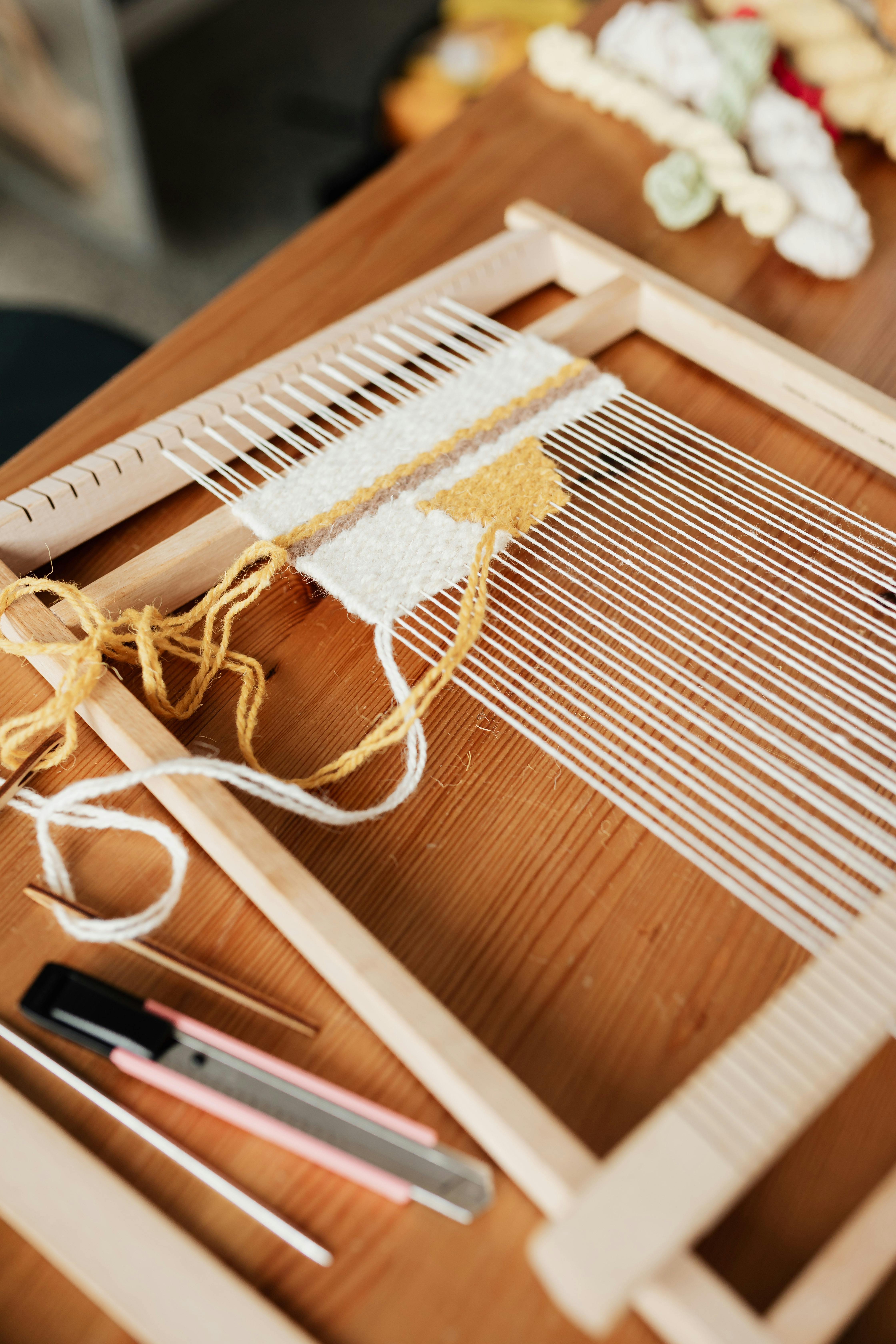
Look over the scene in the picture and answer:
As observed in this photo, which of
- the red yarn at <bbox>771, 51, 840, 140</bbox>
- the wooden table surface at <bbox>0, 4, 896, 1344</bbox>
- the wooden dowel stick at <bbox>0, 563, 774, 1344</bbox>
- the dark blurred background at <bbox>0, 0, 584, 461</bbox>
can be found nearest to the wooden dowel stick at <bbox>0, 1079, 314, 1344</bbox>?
the wooden table surface at <bbox>0, 4, 896, 1344</bbox>

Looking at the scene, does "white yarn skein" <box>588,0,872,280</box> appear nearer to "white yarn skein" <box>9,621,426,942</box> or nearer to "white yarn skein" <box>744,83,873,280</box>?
"white yarn skein" <box>744,83,873,280</box>

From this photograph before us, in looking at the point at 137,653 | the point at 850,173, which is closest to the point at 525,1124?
the point at 137,653

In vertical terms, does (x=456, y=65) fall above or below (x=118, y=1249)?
above

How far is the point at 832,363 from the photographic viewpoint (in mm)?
935

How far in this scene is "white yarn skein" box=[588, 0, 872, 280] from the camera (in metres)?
0.98

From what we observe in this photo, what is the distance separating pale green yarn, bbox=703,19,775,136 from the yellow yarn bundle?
0.47m

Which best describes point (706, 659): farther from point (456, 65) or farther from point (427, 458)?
point (456, 65)

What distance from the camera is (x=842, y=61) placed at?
1092 mm

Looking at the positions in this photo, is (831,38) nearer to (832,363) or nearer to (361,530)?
(832,363)

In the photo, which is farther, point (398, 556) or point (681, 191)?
point (681, 191)

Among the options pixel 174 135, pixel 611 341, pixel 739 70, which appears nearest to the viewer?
pixel 611 341

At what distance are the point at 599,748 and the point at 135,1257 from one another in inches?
15.1

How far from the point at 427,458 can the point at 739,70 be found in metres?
0.61

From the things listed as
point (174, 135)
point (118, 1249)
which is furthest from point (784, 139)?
point (174, 135)
